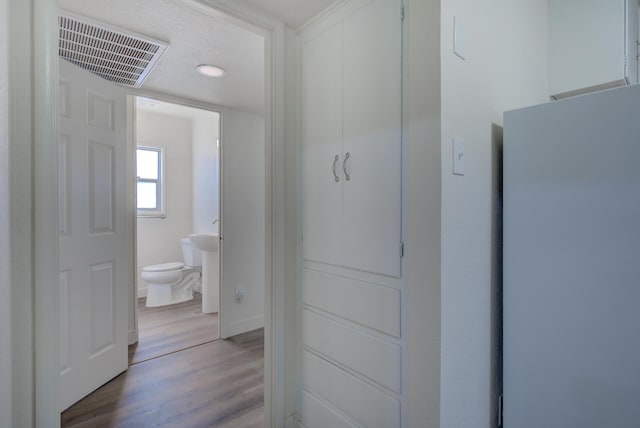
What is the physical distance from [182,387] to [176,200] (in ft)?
9.48

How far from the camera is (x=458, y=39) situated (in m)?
1.13

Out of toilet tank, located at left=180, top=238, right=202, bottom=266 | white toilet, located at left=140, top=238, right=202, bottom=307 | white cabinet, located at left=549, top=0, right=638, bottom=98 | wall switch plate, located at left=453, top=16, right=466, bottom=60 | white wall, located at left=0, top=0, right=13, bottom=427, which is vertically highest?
white cabinet, located at left=549, top=0, right=638, bottom=98

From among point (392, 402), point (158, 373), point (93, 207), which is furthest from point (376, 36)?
point (158, 373)

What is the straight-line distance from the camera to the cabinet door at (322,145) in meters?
1.51

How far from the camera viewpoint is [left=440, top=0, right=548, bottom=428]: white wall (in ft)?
3.57

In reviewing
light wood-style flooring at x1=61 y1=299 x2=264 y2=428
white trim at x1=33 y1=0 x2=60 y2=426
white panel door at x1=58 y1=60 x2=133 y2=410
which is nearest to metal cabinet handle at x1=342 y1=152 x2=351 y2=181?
white trim at x1=33 y1=0 x2=60 y2=426

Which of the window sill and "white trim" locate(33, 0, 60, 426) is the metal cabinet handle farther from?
the window sill

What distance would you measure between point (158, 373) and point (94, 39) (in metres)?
2.20

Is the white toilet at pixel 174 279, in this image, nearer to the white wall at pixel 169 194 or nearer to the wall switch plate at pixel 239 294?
the white wall at pixel 169 194

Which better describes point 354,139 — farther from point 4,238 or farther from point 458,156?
point 4,238

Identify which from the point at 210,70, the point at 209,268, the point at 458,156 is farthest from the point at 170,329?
the point at 458,156

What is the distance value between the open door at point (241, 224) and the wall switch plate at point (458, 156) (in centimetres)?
226

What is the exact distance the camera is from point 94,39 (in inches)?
72.2

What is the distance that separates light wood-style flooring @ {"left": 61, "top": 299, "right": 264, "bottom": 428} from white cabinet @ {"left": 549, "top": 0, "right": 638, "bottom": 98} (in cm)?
263
